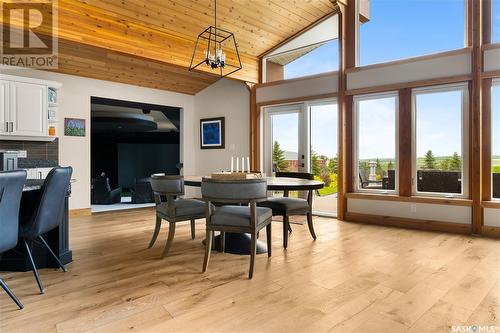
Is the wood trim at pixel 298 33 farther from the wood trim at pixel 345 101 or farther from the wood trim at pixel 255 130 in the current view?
the wood trim at pixel 255 130

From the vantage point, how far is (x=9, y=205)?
198 centimetres

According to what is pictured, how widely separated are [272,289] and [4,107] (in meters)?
4.47

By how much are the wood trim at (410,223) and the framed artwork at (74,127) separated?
15.2ft

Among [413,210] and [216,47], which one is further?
[216,47]

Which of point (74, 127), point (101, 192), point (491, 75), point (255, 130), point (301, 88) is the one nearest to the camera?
point (491, 75)

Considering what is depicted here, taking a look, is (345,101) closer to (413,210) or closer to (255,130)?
(255,130)

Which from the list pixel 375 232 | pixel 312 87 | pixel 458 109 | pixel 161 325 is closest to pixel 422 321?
pixel 161 325

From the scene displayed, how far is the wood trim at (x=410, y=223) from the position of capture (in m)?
4.26

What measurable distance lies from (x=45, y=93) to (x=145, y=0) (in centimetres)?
209

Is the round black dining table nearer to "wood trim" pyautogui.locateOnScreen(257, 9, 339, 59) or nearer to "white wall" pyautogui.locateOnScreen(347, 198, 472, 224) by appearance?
"white wall" pyautogui.locateOnScreen(347, 198, 472, 224)

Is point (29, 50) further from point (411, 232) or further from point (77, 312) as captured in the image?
point (411, 232)

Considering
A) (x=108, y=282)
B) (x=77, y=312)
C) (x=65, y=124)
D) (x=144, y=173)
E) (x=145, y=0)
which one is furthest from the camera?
(x=144, y=173)

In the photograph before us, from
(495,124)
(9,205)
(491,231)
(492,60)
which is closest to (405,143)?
(495,124)

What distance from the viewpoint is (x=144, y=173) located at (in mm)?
13406
